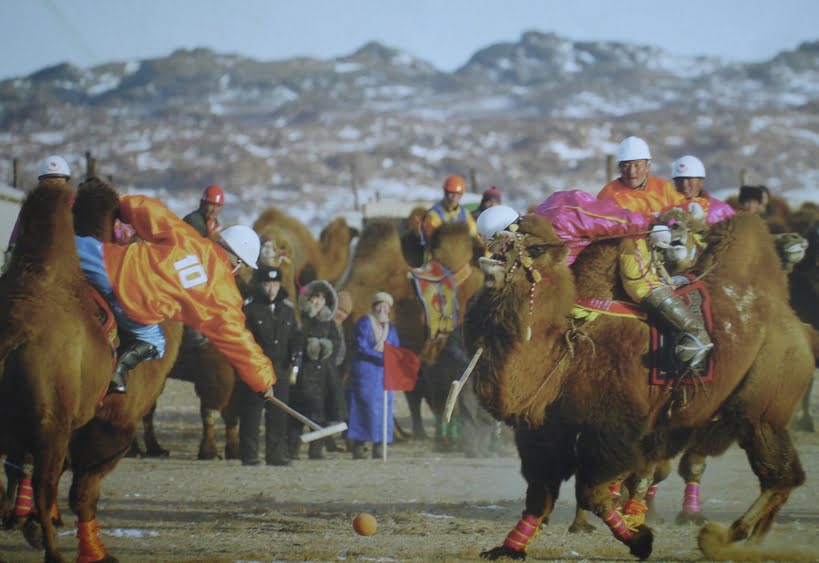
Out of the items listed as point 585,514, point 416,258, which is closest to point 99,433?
point 585,514

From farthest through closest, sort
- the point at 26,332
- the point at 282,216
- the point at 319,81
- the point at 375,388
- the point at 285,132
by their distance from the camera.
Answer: the point at 319,81, the point at 285,132, the point at 282,216, the point at 375,388, the point at 26,332

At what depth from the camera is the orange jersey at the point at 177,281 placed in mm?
6961

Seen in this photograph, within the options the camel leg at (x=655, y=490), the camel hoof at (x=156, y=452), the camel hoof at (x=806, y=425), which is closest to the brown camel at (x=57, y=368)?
the camel leg at (x=655, y=490)

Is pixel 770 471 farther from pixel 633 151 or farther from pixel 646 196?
pixel 633 151

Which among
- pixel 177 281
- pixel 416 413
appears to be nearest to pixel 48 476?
pixel 177 281

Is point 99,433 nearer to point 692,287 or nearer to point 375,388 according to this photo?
point 692,287

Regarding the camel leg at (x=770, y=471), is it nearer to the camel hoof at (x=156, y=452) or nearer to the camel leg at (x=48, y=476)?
the camel leg at (x=48, y=476)

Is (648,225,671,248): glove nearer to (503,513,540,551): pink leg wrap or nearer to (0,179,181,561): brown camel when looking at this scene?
(503,513,540,551): pink leg wrap

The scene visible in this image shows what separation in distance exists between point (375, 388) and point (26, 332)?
7.57 meters

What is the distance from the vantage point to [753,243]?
26.9 ft

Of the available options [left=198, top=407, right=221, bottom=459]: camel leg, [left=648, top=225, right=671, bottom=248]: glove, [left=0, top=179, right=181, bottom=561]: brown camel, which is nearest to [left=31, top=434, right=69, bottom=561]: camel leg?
[left=0, top=179, right=181, bottom=561]: brown camel

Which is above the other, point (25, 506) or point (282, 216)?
A: point (282, 216)

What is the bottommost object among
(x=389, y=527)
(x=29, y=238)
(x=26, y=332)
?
(x=389, y=527)

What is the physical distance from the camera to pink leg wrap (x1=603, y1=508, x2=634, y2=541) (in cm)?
709
